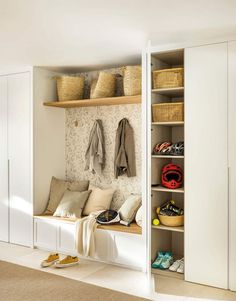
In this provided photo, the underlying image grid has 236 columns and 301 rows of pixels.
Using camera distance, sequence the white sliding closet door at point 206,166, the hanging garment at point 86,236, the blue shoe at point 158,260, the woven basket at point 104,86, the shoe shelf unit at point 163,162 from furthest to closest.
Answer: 1. the woven basket at point 104,86
2. the hanging garment at point 86,236
3. the blue shoe at point 158,260
4. the shoe shelf unit at point 163,162
5. the white sliding closet door at point 206,166

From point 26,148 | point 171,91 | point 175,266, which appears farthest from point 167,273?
→ point 26,148

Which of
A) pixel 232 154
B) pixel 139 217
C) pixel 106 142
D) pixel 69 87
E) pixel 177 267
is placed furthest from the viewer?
pixel 106 142

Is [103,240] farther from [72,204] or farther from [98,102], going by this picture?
[98,102]

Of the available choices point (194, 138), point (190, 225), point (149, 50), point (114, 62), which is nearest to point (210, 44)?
point (149, 50)

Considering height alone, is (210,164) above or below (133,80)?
below

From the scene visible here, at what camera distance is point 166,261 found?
3.85 meters

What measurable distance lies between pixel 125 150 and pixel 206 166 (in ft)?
4.38

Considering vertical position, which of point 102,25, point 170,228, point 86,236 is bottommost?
point 86,236

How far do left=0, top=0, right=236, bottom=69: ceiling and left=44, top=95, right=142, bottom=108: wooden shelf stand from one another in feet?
1.63

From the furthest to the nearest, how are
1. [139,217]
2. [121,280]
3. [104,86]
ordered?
[104,86] < [139,217] < [121,280]

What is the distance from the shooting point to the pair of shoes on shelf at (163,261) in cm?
382

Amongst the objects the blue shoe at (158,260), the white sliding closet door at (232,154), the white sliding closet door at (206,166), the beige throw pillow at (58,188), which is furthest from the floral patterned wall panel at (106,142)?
the white sliding closet door at (232,154)

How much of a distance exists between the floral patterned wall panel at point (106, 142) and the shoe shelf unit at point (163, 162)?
54 centimetres

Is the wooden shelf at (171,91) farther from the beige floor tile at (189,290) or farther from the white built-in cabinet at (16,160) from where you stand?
the beige floor tile at (189,290)
